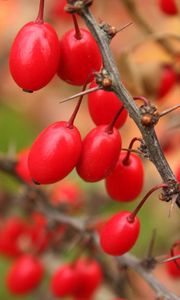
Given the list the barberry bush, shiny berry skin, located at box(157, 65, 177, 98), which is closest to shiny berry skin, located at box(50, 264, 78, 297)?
the barberry bush

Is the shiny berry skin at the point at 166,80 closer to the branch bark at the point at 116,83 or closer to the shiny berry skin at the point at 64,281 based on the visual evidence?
the shiny berry skin at the point at 64,281

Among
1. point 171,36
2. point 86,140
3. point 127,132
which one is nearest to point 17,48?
point 86,140

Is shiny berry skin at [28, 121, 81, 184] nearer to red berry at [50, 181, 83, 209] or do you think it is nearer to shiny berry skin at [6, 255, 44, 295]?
shiny berry skin at [6, 255, 44, 295]

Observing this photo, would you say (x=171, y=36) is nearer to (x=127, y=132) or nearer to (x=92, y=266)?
(x=92, y=266)

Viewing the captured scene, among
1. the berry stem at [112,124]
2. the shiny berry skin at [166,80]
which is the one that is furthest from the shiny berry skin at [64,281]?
the berry stem at [112,124]

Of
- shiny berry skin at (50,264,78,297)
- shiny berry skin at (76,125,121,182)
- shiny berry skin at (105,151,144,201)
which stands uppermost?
shiny berry skin at (76,125,121,182)
